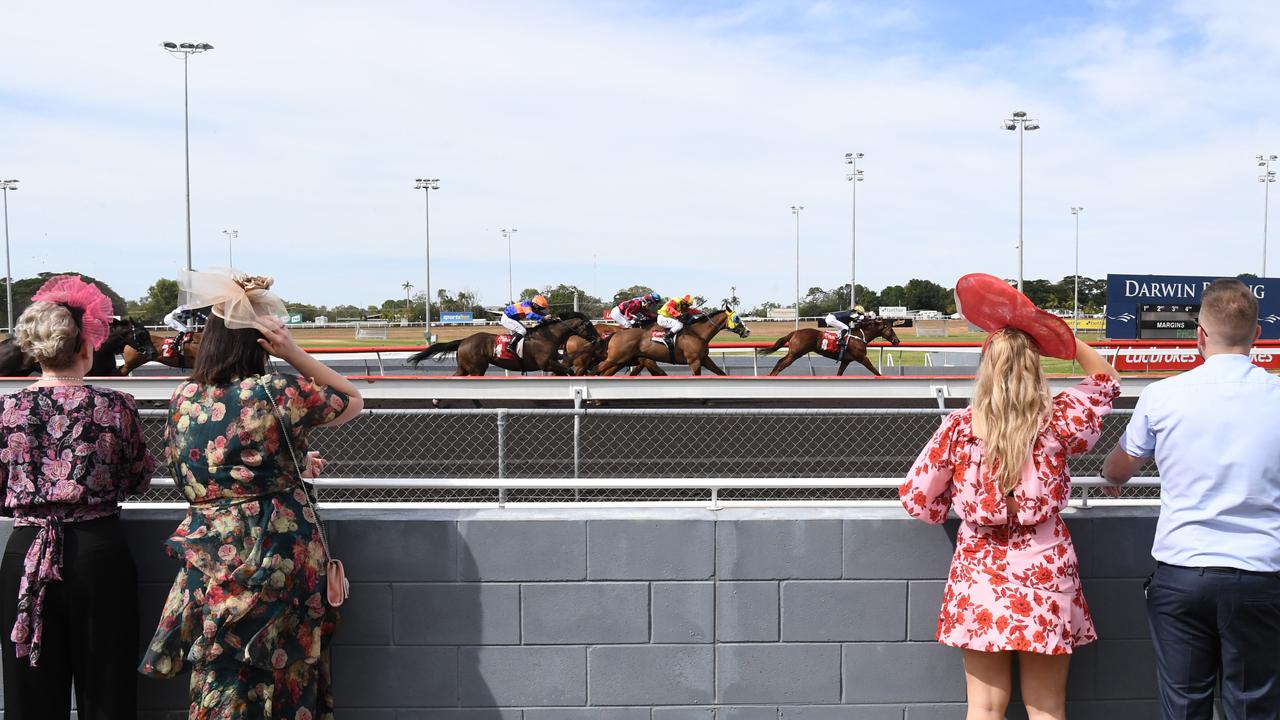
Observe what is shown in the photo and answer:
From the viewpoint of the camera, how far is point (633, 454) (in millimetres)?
10109

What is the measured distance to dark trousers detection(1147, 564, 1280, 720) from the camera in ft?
8.05

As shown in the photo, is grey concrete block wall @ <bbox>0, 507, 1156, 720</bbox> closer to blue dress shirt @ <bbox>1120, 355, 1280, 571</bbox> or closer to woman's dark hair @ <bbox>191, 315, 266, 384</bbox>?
blue dress shirt @ <bbox>1120, 355, 1280, 571</bbox>

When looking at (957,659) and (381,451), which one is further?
(381,451)

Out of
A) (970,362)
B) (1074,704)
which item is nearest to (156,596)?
(1074,704)

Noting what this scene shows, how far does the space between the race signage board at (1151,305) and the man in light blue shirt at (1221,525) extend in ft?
68.5

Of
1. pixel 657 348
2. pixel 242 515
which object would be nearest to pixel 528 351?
pixel 657 348

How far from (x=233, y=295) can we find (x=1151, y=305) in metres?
22.9

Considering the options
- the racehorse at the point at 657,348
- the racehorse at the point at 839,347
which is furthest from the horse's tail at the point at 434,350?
the racehorse at the point at 839,347

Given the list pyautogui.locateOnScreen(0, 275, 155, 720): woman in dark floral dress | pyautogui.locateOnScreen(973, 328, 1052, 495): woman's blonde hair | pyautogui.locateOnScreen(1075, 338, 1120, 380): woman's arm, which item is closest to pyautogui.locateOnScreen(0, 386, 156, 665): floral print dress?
pyautogui.locateOnScreen(0, 275, 155, 720): woman in dark floral dress

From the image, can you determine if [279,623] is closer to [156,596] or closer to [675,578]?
[156,596]

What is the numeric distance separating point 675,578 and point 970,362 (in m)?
25.0

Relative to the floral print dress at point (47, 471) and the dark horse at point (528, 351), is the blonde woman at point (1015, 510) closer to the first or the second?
the floral print dress at point (47, 471)

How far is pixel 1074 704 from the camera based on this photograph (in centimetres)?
332

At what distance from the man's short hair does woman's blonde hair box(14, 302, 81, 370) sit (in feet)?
10.6
